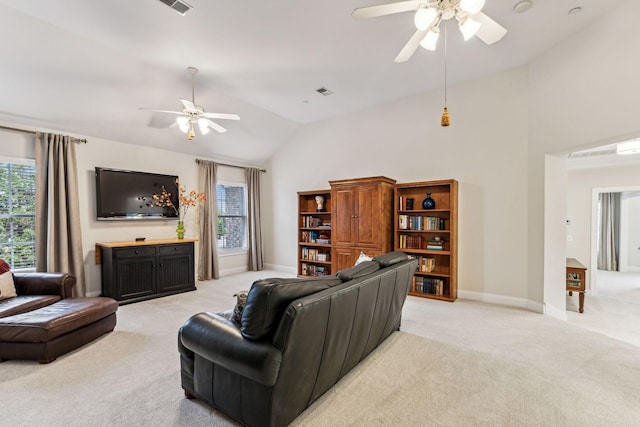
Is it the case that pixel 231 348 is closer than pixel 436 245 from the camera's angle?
Yes

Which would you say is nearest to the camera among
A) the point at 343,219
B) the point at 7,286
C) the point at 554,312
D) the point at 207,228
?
the point at 7,286

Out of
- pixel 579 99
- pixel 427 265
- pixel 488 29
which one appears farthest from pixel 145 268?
pixel 579 99

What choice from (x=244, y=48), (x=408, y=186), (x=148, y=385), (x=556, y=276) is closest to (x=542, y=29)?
(x=408, y=186)

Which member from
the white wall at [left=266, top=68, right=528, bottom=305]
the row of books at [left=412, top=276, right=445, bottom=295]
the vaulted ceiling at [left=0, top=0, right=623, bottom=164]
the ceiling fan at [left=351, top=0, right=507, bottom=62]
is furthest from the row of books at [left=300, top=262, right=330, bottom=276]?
the ceiling fan at [left=351, top=0, right=507, bottom=62]

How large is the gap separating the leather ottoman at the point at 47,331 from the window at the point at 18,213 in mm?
1848

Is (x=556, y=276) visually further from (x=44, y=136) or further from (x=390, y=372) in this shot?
(x=44, y=136)

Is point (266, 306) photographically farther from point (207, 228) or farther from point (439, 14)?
point (207, 228)

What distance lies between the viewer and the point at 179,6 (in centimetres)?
260

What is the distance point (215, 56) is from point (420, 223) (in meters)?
3.79

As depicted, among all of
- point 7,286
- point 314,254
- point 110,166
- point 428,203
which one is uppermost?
point 110,166

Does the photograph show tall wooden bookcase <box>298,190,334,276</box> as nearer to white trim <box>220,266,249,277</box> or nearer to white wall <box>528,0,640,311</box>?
white trim <box>220,266,249,277</box>

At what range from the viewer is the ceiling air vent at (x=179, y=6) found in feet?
8.34

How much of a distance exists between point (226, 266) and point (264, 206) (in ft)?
5.69

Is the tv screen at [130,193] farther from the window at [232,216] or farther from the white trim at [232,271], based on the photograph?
the white trim at [232,271]
